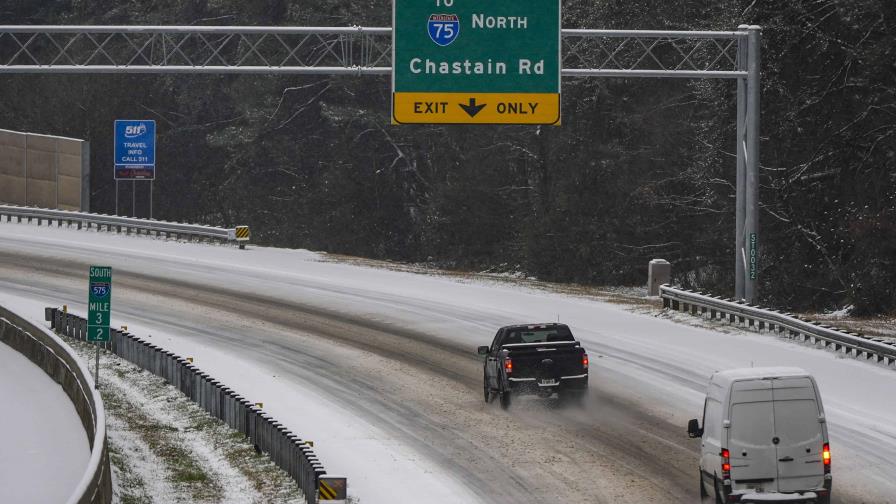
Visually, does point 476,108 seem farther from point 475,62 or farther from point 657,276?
point 657,276

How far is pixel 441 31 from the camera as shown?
35781 millimetres

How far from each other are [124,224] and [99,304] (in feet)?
79.9

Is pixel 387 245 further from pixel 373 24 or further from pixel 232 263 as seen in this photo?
pixel 232 263

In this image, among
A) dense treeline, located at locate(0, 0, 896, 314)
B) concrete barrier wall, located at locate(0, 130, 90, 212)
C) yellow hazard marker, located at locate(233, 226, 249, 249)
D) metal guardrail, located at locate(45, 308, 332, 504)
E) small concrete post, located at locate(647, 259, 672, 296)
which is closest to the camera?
metal guardrail, located at locate(45, 308, 332, 504)

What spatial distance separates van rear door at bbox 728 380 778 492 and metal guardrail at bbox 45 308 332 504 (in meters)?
5.26

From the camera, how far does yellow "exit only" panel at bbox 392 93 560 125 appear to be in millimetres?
35750

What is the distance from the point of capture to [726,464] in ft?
61.8

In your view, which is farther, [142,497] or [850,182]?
[850,182]

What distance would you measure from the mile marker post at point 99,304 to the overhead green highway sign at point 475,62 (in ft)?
30.2

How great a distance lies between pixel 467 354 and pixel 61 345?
29.2ft

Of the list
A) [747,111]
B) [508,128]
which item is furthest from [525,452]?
[508,128]

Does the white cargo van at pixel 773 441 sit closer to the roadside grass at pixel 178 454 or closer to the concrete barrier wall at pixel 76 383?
the roadside grass at pixel 178 454

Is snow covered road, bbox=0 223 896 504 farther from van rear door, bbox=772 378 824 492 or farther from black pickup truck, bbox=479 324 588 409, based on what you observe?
van rear door, bbox=772 378 824 492

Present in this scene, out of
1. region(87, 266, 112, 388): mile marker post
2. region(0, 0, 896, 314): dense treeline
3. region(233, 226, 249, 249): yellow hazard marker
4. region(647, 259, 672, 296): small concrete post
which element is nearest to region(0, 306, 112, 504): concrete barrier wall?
region(87, 266, 112, 388): mile marker post
